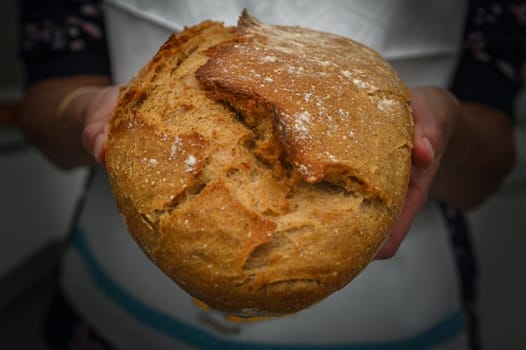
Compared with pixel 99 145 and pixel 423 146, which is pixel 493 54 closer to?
pixel 423 146

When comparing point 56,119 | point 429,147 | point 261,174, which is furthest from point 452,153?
point 56,119

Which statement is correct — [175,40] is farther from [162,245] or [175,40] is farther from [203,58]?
[162,245]

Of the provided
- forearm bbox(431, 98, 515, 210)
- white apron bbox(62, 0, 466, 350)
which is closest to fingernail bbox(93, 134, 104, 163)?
white apron bbox(62, 0, 466, 350)

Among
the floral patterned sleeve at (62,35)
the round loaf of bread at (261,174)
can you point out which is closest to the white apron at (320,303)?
the floral patterned sleeve at (62,35)

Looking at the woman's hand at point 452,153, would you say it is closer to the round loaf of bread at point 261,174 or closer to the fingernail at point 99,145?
the round loaf of bread at point 261,174

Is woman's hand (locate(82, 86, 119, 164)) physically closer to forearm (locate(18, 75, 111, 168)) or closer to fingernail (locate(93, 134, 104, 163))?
fingernail (locate(93, 134, 104, 163))

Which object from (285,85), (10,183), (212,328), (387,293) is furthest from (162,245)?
(10,183)

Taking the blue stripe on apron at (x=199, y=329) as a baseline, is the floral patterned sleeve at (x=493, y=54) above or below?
above
